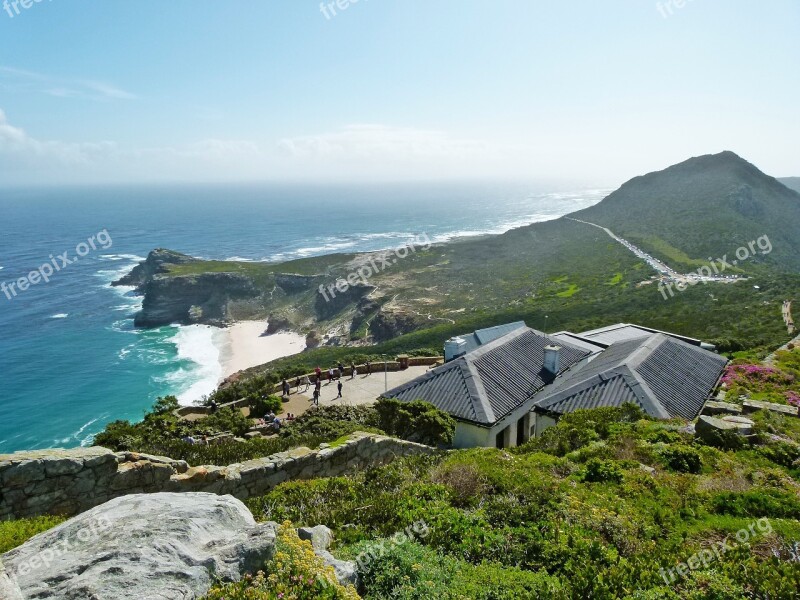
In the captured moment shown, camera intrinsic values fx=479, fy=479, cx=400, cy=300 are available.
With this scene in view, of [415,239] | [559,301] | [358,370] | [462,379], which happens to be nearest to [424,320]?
[559,301]

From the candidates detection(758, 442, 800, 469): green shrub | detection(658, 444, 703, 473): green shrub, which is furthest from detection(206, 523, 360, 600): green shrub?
detection(758, 442, 800, 469): green shrub

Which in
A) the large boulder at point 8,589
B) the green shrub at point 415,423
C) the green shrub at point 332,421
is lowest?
the green shrub at point 332,421

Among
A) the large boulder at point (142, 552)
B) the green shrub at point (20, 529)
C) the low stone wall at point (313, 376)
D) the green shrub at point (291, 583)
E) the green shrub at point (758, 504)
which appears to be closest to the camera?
the large boulder at point (142, 552)

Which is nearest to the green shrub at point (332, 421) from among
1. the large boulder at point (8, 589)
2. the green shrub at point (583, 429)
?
the green shrub at point (583, 429)

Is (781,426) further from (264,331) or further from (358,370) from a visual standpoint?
(264,331)

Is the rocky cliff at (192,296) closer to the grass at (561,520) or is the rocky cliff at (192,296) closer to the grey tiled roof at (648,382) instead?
the grey tiled roof at (648,382)
